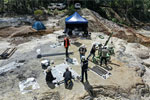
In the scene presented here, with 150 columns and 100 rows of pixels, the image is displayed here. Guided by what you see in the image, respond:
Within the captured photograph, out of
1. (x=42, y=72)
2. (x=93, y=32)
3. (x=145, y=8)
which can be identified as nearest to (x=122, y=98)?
(x=42, y=72)

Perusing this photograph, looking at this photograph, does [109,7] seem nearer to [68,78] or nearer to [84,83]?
[84,83]

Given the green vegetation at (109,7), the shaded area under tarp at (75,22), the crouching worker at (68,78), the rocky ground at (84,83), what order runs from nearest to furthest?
the rocky ground at (84,83)
the crouching worker at (68,78)
the shaded area under tarp at (75,22)
the green vegetation at (109,7)

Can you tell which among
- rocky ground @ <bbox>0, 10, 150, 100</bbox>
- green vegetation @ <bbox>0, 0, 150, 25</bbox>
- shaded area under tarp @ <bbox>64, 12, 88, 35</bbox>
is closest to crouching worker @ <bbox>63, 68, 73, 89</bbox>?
rocky ground @ <bbox>0, 10, 150, 100</bbox>

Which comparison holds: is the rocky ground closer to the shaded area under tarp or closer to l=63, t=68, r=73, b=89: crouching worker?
l=63, t=68, r=73, b=89: crouching worker

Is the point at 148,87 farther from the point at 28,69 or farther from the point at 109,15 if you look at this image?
the point at 109,15

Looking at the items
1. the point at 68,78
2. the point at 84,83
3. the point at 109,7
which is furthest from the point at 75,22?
the point at 109,7

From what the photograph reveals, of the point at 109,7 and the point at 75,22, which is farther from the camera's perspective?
the point at 109,7

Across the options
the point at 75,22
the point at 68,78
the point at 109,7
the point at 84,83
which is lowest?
the point at 84,83

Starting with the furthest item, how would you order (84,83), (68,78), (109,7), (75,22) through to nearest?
(109,7)
(75,22)
(84,83)
(68,78)

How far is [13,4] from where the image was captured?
35438mm

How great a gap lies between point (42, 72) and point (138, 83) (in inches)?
266

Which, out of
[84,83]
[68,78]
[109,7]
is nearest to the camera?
[68,78]

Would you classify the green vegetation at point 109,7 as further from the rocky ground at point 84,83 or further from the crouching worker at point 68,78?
the crouching worker at point 68,78

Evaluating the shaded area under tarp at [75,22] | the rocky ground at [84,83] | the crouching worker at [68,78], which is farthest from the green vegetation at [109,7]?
the crouching worker at [68,78]
